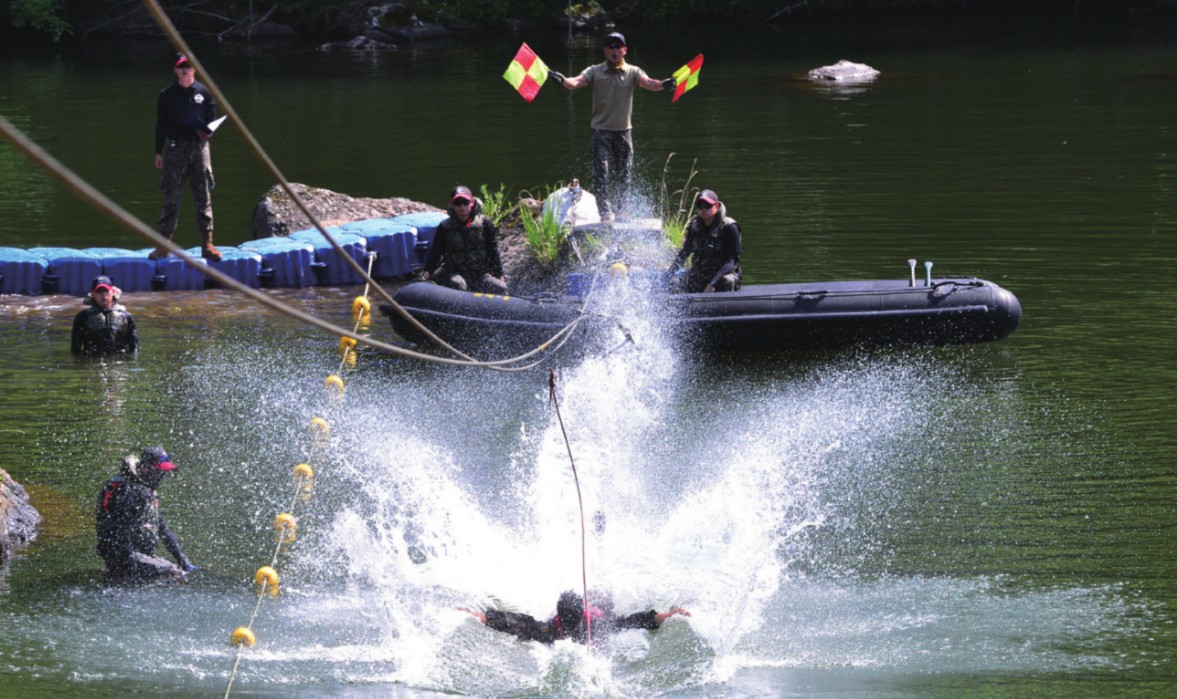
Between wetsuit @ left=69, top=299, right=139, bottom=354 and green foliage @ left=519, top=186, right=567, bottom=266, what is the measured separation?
3.94m

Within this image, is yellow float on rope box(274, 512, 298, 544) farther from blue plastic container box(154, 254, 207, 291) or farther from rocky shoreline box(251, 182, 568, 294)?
rocky shoreline box(251, 182, 568, 294)

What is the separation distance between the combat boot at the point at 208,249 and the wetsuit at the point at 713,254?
191 inches

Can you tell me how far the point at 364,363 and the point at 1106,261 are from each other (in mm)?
7941

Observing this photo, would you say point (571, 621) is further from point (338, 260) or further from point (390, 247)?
point (390, 247)

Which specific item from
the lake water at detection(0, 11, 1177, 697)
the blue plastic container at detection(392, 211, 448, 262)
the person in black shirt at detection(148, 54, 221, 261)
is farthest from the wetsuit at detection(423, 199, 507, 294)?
the blue plastic container at detection(392, 211, 448, 262)

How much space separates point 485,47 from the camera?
39656 millimetres

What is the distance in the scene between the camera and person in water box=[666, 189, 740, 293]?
1352 cm

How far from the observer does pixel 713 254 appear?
13.6 metres

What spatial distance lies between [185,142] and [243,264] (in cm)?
154

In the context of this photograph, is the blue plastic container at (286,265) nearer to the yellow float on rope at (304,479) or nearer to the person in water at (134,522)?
the yellow float on rope at (304,479)

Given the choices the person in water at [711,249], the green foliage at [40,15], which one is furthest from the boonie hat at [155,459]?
the green foliage at [40,15]

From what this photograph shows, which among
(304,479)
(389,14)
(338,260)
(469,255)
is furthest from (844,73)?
(304,479)

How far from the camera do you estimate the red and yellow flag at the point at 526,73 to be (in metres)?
15.2

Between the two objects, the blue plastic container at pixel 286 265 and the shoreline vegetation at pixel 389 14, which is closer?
the blue plastic container at pixel 286 265
